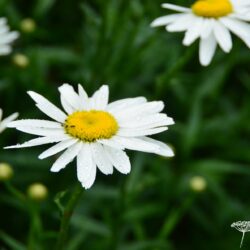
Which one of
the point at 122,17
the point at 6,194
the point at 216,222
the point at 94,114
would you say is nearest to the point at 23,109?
the point at 6,194

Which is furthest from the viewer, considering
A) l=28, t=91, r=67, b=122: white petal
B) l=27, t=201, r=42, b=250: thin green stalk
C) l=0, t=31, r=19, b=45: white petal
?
l=0, t=31, r=19, b=45: white petal

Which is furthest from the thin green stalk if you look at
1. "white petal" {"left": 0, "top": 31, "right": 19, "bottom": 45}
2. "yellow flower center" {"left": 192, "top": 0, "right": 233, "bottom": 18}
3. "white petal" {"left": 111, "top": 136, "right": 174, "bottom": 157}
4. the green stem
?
"yellow flower center" {"left": 192, "top": 0, "right": 233, "bottom": 18}

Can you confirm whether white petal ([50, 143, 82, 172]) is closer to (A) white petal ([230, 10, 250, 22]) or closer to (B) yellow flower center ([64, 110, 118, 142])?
(B) yellow flower center ([64, 110, 118, 142])

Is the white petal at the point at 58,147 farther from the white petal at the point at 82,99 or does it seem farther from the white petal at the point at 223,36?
the white petal at the point at 223,36

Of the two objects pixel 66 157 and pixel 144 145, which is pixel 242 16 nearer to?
pixel 144 145

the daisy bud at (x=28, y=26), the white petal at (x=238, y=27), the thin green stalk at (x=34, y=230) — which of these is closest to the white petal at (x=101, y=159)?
the thin green stalk at (x=34, y=230)

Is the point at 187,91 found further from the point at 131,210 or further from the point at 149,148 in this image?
the point at 149,148
